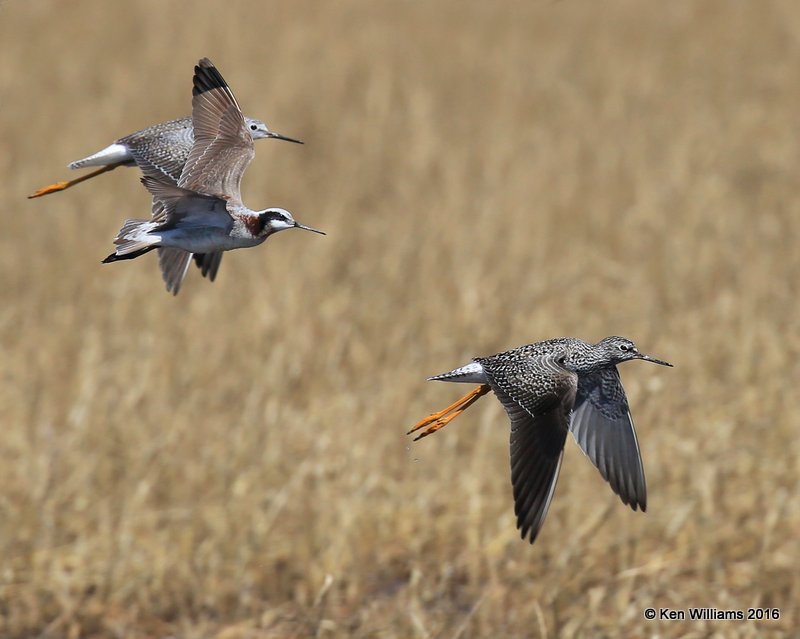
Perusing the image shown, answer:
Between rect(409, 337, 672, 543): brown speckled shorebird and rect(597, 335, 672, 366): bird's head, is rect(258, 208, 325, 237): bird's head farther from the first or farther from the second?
rect(597, 335, 672, 366): bird's head

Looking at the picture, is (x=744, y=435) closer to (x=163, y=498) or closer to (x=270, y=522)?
(x=270, y=522)

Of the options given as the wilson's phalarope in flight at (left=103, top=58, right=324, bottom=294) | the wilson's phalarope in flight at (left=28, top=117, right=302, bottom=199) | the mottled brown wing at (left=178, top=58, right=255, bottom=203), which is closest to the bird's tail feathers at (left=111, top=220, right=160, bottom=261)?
the wilson's phalarope in flight at (left=103, top=58, right=324, bottom=294)

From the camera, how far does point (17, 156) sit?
12.4 m

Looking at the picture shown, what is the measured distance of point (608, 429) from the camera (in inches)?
152

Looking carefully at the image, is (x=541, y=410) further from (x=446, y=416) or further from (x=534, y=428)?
(x=446, y=416)

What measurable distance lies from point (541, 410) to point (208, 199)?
1188mm

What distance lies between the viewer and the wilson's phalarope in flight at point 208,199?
2555 millimetres

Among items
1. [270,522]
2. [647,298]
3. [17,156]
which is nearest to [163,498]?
[270,522]

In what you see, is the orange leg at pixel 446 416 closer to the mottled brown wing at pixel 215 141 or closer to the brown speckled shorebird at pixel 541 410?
the brown speckled shorebird at pixel 541 410

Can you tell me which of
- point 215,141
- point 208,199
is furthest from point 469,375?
point 208,199

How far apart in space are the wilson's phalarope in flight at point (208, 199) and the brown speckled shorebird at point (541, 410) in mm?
795

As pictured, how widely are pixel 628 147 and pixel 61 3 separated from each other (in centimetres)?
823

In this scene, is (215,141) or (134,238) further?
(215,141)

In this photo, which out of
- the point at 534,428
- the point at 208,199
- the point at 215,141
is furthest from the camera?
the point at 534,428
